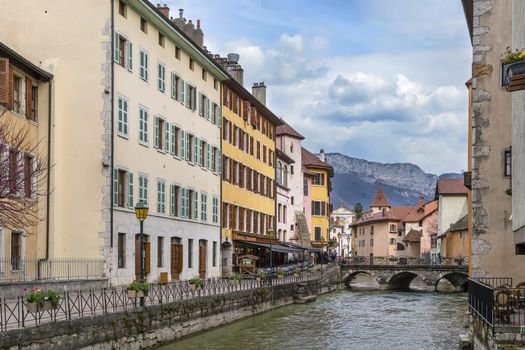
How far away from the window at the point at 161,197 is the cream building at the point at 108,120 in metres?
0.05

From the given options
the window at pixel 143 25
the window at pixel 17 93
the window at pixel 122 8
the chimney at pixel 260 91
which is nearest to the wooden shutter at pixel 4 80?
the window at pixel 17 93

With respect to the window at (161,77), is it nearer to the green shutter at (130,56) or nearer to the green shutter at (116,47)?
the green shutter at (130,56)

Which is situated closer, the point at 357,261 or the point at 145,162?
the point at 145,162

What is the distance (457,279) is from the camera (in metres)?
74.8

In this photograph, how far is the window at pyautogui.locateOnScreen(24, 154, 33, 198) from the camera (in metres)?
26.8

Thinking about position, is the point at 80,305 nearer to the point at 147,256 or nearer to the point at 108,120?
the point at 108,120

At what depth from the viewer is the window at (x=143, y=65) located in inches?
1431

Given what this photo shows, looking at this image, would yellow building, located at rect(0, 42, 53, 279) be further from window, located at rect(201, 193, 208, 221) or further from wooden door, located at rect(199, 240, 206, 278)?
window, located at rect(201, 193, 208, 221)

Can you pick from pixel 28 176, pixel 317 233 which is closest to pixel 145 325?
pixel 28 176

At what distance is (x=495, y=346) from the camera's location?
16734 mm

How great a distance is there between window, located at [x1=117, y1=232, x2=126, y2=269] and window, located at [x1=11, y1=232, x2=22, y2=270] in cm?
491

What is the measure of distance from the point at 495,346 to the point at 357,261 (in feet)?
218

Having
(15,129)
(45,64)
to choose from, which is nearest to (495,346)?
(15,129)

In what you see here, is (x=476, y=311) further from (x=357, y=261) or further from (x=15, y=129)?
(x=357, y=261)
